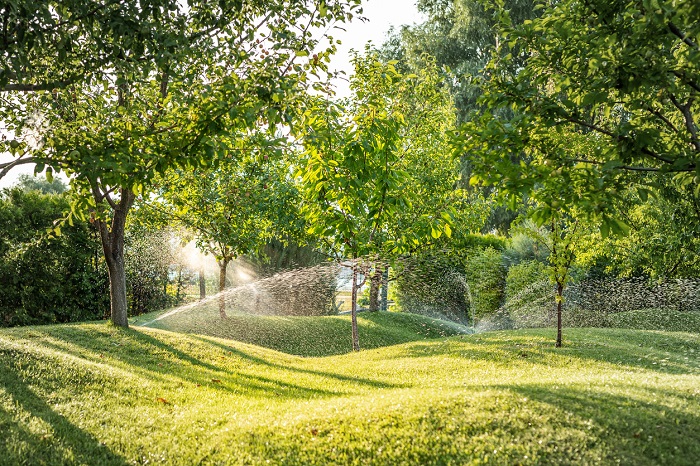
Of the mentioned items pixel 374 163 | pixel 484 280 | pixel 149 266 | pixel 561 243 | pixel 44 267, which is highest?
pixel 374 163

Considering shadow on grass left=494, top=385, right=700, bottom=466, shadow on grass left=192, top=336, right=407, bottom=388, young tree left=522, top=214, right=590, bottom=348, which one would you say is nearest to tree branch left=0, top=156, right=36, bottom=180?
shadow on grass left=192, top=336, right=407, bottom=388

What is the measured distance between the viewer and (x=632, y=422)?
504cm

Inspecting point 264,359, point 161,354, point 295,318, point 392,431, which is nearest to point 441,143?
point 295,318

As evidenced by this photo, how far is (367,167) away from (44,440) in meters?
5.62

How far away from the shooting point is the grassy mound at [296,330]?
14438mm

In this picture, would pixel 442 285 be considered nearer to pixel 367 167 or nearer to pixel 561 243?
pixel 561 243

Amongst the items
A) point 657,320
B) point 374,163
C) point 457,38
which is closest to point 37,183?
point 457,38

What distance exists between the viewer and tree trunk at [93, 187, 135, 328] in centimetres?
1090

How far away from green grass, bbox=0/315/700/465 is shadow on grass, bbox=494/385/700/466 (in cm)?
1

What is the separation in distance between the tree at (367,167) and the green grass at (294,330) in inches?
72.7

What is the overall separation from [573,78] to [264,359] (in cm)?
725

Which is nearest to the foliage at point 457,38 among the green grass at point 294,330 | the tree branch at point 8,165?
the green grass at point 294,330

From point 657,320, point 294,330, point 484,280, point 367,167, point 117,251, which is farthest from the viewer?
point 484,280

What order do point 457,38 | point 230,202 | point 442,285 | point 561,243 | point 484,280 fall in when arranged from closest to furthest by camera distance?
point 561,243, point 230,202, point 484,280, point 442,285, point 457,38
